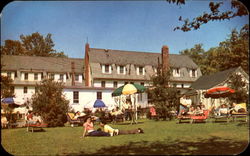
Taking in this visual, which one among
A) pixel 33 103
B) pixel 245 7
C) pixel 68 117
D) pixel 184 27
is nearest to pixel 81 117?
pixel 68 117

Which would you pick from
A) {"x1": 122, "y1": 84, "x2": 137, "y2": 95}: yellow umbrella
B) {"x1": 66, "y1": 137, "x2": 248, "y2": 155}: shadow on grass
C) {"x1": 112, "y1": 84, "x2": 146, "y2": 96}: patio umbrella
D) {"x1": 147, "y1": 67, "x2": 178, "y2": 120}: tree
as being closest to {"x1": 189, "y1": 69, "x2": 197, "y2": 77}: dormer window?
{"x1": 147, "y1": 67, "x2": 178, "y2": 120}: tree

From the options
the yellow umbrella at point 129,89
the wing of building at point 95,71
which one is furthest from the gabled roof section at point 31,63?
the yellow umbrella at point 129,89

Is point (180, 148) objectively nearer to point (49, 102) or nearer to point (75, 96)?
point (49, 102)

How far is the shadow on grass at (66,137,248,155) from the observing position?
21.9 ft

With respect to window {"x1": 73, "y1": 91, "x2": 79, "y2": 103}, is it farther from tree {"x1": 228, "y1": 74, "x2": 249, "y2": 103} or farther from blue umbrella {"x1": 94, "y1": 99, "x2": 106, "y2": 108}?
tree {"x1": 228, "y1": 74, "x2": 249, "y2": 103}

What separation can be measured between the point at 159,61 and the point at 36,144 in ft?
32.0

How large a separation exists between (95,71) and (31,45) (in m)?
13.8

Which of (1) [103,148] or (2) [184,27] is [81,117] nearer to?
(1) [103,148]

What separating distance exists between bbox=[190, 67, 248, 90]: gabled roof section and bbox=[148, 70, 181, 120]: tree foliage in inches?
160

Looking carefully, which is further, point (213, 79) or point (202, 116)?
point (213, 79)

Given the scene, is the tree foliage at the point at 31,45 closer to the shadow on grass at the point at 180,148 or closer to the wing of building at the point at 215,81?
the shadow on grass at the point at 180,148

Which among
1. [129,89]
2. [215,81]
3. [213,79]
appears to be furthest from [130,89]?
[213,79]

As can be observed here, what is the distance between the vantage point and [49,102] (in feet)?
48.6

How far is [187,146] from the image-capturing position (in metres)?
7.22
